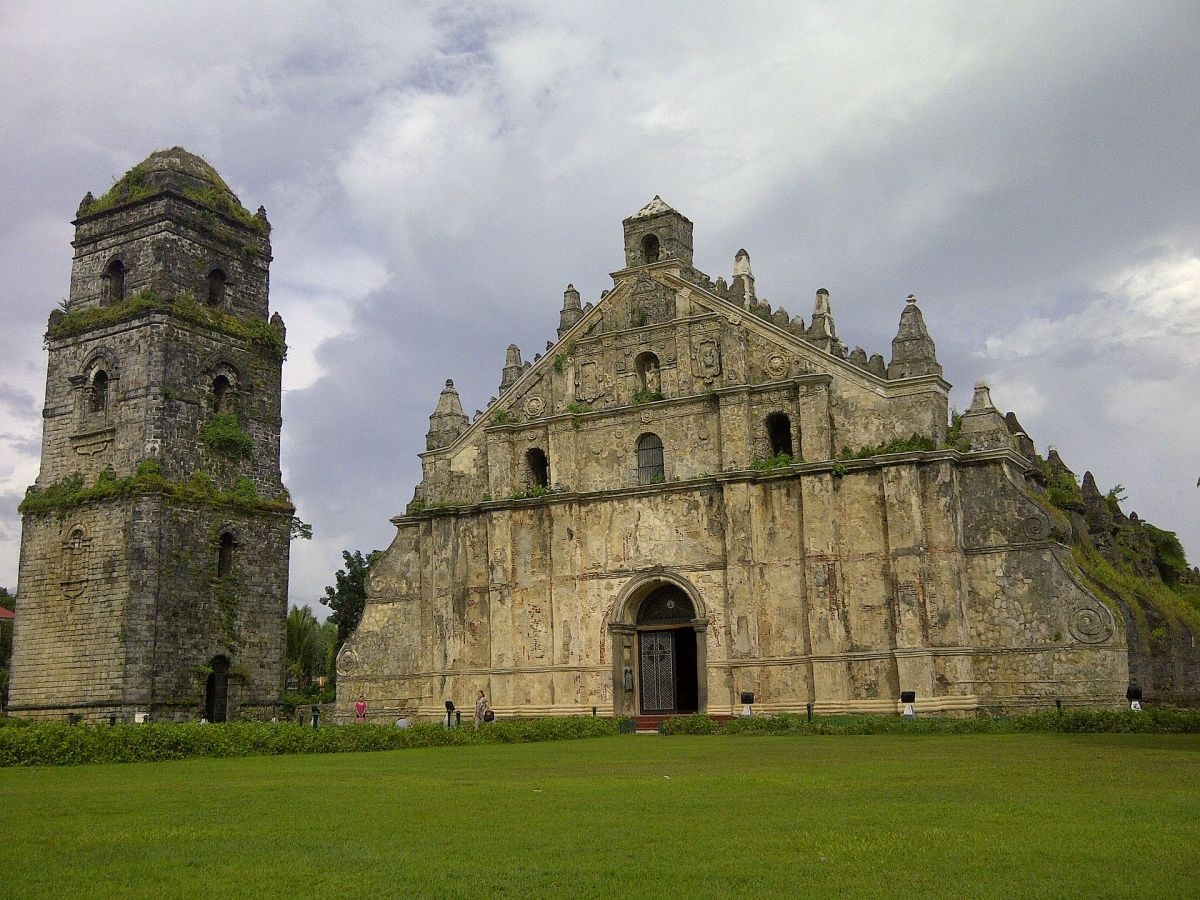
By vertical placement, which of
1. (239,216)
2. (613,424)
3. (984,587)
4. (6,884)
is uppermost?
(239,216)

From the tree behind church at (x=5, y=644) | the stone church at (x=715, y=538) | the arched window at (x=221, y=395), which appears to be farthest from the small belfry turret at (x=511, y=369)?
the tree behind church at (x=5, y=644)

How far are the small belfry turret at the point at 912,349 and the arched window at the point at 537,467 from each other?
34.2ft

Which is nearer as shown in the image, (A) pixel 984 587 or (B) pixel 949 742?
(B) pixel 949 742

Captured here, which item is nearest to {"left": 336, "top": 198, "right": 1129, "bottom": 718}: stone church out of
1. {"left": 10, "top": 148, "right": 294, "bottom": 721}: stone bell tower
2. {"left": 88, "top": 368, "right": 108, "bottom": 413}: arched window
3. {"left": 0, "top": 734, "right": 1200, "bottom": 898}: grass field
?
{"left": 10, "top": 148, "right": 294, "bottom": 721}: stone bell tower

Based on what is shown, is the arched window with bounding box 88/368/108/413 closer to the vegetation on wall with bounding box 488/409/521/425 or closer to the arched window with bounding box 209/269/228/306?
the arched window with bounding box 209/269/228/306

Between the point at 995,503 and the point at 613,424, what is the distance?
10.5 metres

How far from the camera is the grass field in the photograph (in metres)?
8.56

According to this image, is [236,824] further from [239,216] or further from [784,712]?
[239,216]

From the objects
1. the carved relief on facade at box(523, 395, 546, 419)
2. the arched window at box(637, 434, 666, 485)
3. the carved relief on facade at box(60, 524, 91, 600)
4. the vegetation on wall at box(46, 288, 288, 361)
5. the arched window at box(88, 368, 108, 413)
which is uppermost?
the vegetation on wall at box(46, 288, 288, 361)

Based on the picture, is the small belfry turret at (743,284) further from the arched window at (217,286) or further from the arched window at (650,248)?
the arched window at (217,286)

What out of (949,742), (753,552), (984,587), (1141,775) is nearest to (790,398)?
(753,552)

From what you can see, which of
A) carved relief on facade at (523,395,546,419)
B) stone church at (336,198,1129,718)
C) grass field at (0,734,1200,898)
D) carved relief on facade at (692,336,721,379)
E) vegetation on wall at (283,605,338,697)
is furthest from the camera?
vegetation on wall at (283,605,338,697)

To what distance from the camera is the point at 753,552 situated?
Result: 3116cm

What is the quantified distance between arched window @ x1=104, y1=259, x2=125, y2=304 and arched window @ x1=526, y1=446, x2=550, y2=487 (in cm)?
1553
